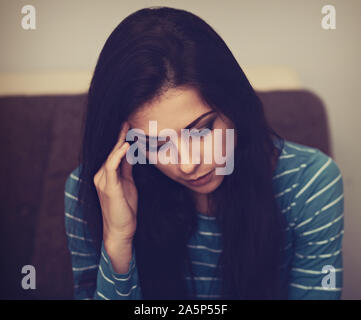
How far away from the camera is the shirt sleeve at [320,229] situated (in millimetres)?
721

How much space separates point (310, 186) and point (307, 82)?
0.81 ft

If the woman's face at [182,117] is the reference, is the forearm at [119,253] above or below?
below

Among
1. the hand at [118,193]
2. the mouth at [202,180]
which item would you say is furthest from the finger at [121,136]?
the mouth at [202,180]

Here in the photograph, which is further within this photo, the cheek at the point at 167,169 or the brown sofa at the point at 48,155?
the brown sofa at the point at 48,155

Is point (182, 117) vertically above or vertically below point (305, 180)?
above

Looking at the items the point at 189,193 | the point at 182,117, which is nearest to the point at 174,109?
the point at 182,117

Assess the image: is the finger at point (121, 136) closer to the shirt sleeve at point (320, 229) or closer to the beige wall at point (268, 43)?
the beige wall at point (268, 43)

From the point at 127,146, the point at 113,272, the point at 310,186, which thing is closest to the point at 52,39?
the point at 127,146

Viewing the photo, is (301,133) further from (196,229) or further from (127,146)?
(127,146)

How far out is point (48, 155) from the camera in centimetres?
100

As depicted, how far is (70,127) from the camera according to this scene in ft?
3.25

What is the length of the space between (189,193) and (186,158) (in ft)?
0.54

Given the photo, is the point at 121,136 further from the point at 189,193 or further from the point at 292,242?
the point at 292,242

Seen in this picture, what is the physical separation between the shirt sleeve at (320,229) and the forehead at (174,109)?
0.28 m
